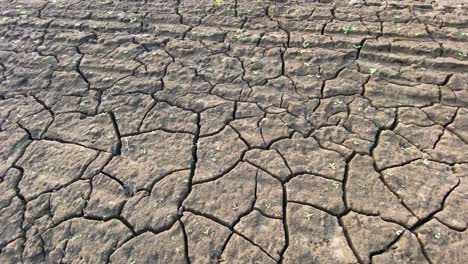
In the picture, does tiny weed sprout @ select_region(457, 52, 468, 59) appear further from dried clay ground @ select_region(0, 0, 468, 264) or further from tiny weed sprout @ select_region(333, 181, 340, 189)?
tiny weed sprout @ select_region(333, 181, 340, 189)

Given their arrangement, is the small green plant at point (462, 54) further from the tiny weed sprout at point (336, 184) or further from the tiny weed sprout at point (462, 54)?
the tiny weed sprout at point (336, 184)

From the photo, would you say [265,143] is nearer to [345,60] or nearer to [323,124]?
[323,124]

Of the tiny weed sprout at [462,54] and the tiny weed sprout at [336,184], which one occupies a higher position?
the tiny weed sprout at [462,54]

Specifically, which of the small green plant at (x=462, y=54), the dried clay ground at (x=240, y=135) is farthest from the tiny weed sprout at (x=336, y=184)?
the small green plant at (x=462, y=54)

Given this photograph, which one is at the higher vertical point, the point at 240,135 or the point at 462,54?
the point at 462,54

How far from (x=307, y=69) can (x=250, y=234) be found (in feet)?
5.32

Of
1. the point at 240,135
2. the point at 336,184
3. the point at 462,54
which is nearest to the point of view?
the point at 336,184

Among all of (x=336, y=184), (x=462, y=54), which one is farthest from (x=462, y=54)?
(x=336, y=184)

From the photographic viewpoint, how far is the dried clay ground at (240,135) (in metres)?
2.33

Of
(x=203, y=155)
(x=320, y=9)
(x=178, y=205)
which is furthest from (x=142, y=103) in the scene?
(x=320, y=9)

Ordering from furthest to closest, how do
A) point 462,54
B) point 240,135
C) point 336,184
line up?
point 462,54 → point 240,135 → point 336,184

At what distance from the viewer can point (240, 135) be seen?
9.61 ft

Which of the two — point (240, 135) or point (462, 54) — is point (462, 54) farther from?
point (240, 135)

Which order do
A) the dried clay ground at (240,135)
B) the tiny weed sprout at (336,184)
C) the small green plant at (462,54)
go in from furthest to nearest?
the small green plant at (462,54), the tiny weed sprout at (336,184), the dried clay ground at (240,135)
